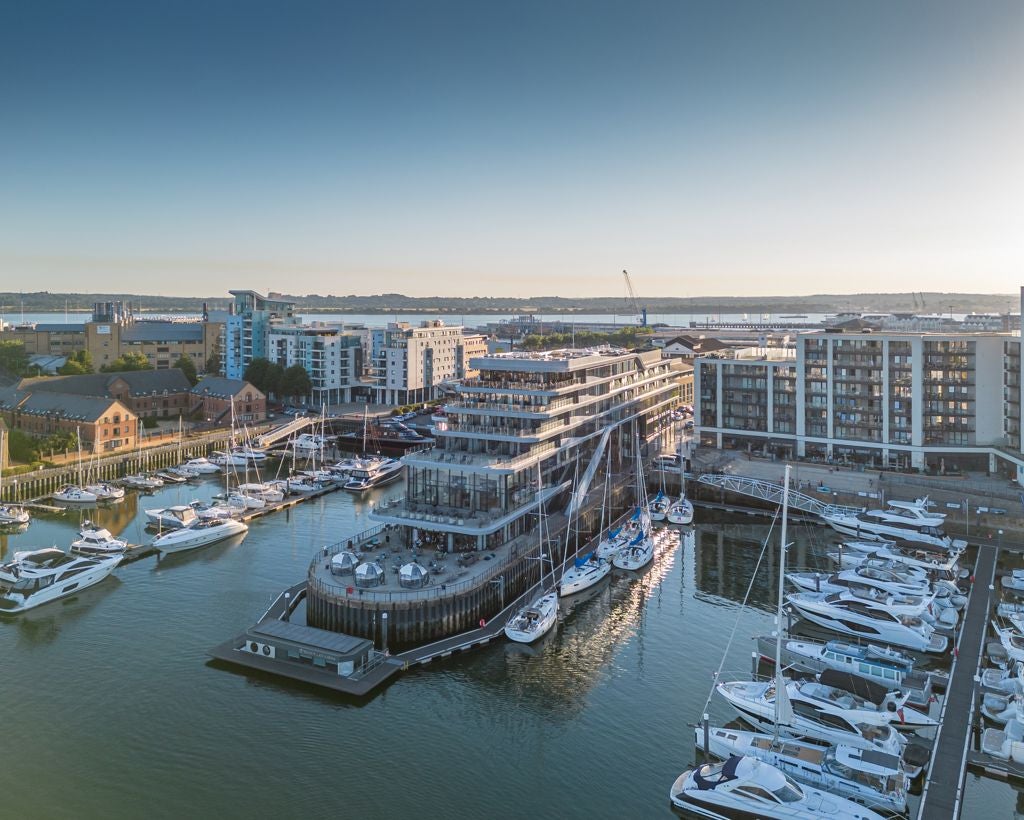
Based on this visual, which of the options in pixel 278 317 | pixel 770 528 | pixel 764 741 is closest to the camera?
pixel 764 741

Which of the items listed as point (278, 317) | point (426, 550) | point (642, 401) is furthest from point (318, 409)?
point (426, 550)

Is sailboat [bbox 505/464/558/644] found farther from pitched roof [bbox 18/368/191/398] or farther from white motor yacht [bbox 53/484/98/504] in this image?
pitched roof [bbox 18/368/191/398]

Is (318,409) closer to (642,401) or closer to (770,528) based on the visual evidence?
Result: (642,401)

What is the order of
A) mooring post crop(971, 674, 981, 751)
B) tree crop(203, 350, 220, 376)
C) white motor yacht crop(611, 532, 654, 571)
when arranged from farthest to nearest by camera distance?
tree crop(203, 350, 220, 376), white motor yacht crop(611, 532, 654, 571), mooring post crop(971, 674, 981, 751)

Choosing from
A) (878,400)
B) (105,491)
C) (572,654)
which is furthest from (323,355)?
(572,654)

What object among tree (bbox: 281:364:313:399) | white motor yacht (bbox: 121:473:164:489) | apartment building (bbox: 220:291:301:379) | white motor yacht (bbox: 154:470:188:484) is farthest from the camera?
apartment building (bbox: 220:291:301:379)

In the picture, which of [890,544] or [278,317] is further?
[278,317]

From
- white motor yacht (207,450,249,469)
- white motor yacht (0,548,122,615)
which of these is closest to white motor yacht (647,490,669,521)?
white motor yacht (0,548,122,615)
